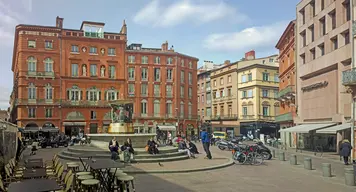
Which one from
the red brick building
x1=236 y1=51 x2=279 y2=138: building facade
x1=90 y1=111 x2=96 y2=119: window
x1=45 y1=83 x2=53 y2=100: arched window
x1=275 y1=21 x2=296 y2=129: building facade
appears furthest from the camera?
x1=236 y1=51 x2=279 y2=138: building facade

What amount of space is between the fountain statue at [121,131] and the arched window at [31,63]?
103 ft

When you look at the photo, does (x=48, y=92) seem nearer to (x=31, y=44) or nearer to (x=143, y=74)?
(x=31, y=44)

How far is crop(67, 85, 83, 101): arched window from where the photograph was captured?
5366 centimetres

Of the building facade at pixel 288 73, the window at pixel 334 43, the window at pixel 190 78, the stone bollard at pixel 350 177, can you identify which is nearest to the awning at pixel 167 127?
the window at pixel 190 78

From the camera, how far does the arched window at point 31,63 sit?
5134cm

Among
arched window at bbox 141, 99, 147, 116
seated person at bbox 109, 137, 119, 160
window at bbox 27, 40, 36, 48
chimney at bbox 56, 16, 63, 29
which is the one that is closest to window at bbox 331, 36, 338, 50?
seated person at bbox 109, 137, 119, 160

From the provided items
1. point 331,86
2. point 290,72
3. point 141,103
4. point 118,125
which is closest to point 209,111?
point 141,103

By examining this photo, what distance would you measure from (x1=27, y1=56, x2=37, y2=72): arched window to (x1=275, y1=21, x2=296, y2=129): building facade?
35.1 m

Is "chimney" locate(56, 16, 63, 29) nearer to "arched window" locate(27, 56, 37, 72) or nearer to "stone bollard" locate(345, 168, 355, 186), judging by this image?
"arched window" locate(27, 56, 37, 72)

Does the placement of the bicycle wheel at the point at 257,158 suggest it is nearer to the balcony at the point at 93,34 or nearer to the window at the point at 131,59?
the window at the point at 131,59

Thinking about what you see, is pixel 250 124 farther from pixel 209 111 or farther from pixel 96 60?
pixel 96 60

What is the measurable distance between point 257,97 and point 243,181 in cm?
4656

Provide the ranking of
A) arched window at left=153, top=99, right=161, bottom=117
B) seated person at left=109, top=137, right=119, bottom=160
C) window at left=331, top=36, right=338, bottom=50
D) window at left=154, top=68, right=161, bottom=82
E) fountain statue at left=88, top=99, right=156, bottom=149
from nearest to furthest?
seated person at left=109, top=137, right=119, bottom=160 < fountain statue at left=88, top=99, right=156, bottom=149 < window at left=331, top=36, right=338, bottom=50 < arched window at left=153, top=99, right=161, bottom=117 < window at left=154, top=68, right=161, bottom=82

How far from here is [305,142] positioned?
3534 centimetres
